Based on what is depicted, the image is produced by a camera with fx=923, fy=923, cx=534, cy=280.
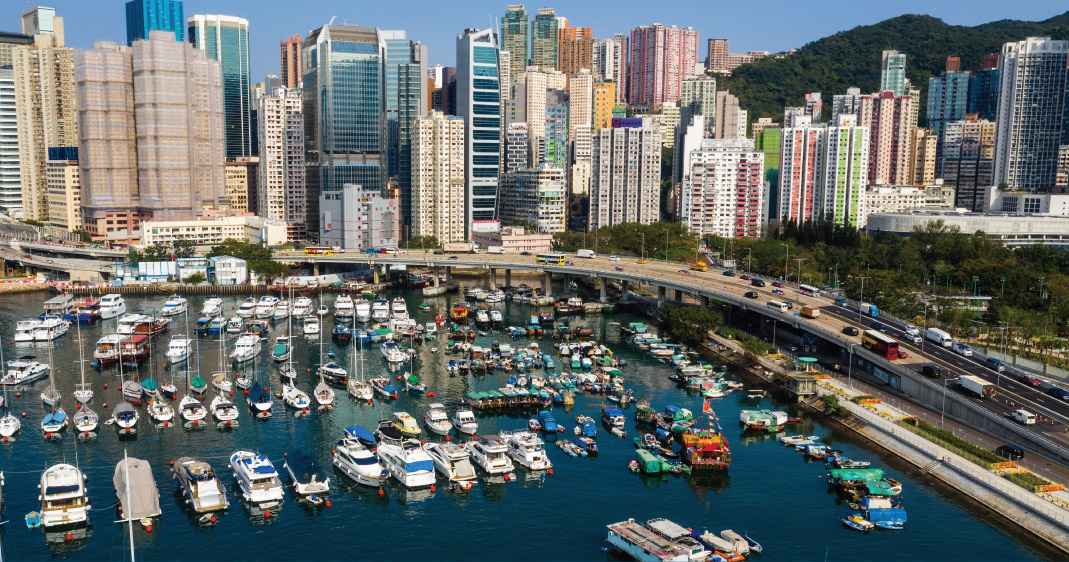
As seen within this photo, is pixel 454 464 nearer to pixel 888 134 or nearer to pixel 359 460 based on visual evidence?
pixel 359 460

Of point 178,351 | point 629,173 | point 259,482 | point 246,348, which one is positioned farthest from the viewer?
point 629,173

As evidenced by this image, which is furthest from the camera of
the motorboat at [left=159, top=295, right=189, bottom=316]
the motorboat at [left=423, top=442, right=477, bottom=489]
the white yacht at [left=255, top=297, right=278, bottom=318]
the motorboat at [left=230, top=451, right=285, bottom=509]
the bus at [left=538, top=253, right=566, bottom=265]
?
the bus at [left=538, top=253, right=566, bottom=265]

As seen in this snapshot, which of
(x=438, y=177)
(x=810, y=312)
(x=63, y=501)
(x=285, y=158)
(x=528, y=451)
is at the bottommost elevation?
(x=63, y=501)

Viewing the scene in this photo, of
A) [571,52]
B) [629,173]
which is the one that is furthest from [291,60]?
[629,173]

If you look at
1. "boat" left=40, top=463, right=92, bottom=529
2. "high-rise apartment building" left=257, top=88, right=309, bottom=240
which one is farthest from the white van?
"high-rise apartment building" left=257, top=88, right=309, bottom=240

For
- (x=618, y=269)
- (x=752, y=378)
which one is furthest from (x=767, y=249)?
(x=752, y=378)

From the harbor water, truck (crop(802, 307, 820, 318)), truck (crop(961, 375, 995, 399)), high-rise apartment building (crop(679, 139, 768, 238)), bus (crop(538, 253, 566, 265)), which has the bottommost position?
the harbor water

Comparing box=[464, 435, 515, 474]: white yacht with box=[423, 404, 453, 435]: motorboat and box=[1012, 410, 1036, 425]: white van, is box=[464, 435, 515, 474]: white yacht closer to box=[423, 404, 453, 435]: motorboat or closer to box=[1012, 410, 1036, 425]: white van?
box=[423, 404, 453, 435]: motorboat

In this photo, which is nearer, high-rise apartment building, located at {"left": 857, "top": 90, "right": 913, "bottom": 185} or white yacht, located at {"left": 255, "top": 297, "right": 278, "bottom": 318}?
white yacht, located at {"left": 255, "top": 297, "right": 278, "bottom": 318}
